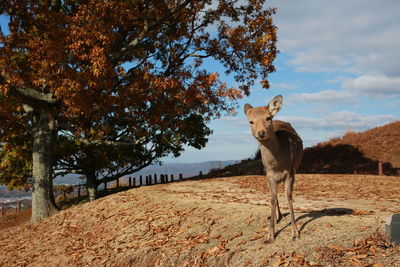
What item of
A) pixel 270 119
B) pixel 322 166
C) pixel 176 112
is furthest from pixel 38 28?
pixel 322 166

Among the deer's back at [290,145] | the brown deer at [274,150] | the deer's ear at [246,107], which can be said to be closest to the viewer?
the brown deer at [274,150]

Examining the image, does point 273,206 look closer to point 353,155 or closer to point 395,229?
point 395,229

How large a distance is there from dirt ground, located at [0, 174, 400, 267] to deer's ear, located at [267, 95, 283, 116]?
2.74m

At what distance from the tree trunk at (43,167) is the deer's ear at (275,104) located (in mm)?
13770

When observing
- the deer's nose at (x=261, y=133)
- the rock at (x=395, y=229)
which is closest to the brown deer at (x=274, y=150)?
the deer's nose at (x=261, y=133)

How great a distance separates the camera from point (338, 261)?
684cm

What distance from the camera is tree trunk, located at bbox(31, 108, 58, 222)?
17984mm

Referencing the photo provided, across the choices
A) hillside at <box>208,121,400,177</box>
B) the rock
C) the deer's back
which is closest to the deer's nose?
the deer's back

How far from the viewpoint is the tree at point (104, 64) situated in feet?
48.4

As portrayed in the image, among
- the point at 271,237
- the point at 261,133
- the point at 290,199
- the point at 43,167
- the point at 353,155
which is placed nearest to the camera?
the point at 261,133

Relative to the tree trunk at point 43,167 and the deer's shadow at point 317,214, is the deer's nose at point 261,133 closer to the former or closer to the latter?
the deer's shadow at point 317,214

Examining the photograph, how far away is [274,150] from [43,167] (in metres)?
13.7

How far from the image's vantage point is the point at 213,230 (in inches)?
378

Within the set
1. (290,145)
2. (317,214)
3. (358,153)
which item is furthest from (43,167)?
(358,153)
